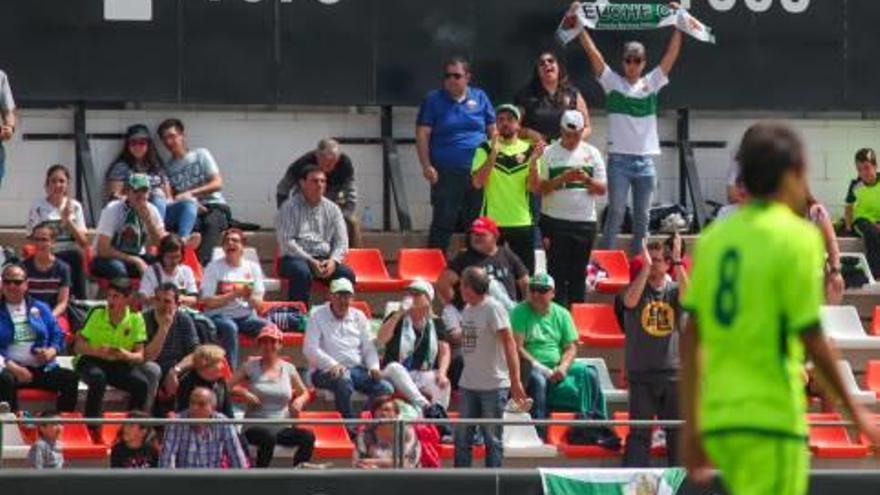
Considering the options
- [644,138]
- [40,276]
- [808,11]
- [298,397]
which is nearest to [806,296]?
[298,397]

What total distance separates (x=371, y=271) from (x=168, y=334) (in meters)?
2.94

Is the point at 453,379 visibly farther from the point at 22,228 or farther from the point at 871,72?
the point at 871,72

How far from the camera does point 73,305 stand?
18031mm

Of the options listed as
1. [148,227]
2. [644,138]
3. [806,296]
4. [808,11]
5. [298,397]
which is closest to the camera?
[806,296]

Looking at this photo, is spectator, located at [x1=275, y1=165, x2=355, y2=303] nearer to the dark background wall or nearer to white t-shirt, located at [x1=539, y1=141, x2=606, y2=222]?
white t-shirt, located at [x1=539, y1=141, x2=606, y2=222]

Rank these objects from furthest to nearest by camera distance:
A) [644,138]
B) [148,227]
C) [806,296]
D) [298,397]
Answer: [644,138] < [148,227] < [298,397] < [806,296]

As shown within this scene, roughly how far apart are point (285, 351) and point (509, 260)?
1806 mm

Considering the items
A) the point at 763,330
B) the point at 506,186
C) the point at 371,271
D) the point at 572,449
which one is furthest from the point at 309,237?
the point at 763,330

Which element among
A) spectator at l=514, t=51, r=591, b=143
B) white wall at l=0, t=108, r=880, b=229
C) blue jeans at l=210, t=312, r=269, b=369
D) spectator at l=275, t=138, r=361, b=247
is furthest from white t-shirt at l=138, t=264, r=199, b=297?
spectator at l=514, t=51, r=591, b=143

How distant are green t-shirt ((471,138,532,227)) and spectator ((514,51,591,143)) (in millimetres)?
732

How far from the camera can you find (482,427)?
16.4 metres

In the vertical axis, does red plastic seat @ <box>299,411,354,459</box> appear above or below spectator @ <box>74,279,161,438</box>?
below

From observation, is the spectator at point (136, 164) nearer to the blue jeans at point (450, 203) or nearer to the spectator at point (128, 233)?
the spectator at point (128, 233)

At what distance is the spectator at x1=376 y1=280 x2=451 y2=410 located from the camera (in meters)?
17.6
